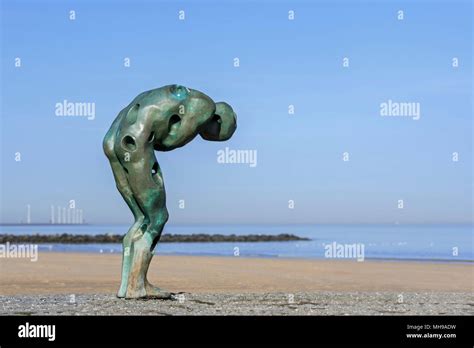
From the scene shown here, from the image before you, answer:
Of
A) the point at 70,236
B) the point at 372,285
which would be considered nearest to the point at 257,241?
the point at 70,236

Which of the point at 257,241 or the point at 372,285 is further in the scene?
the point at 257,241

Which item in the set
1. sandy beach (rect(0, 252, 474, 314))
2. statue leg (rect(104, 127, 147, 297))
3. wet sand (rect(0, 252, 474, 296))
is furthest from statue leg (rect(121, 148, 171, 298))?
wet sand (rect(0, 252, 474, 296))

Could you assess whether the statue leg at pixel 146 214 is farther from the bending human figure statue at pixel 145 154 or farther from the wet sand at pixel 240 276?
the wet sand at pixel 240 276

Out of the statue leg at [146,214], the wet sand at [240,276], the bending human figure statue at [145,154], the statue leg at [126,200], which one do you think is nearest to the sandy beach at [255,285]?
the wet sand at [240,276]

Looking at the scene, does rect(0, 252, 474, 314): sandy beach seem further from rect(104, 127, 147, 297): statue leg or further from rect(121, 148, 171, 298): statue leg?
rect(104, 127, 147, 297): statue leg

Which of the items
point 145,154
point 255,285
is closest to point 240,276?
point 255,285

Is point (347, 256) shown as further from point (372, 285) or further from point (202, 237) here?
point (202, 237)

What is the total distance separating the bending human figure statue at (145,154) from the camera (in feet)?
54.1

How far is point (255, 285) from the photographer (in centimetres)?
2534

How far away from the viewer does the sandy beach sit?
54.0 feet

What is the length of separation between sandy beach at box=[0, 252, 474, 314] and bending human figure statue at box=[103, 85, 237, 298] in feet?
2.88

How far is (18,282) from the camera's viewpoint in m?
25.9

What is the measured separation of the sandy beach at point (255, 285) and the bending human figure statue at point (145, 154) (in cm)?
88

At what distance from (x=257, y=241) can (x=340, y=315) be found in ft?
196
